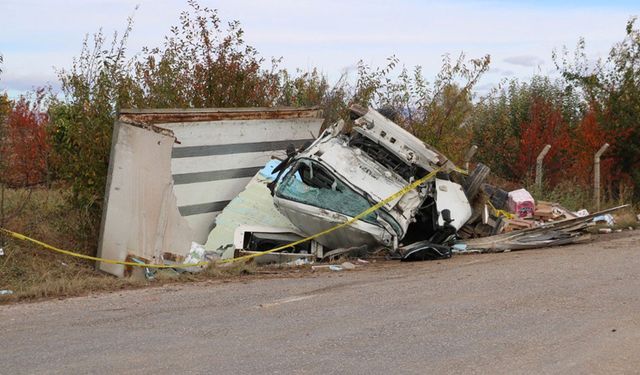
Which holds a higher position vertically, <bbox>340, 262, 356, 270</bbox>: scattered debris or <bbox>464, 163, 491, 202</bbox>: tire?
<bbox>464, 163, 491, 202</bbox>: tire

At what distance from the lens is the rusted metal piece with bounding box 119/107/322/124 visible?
41.3 feet

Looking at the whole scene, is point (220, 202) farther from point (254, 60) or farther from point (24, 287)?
point (24, 287)

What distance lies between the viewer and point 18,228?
12359 mm

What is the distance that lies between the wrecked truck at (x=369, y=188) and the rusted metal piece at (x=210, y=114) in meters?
1.52

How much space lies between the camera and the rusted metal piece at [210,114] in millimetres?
12589

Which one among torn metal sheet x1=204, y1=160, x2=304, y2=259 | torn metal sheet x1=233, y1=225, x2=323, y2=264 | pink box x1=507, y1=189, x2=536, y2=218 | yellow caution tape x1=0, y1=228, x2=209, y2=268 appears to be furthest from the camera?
pink box x1=507, y1=189, x2=536, y2=218

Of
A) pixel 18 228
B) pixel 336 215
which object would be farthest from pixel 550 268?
pixel 18 228

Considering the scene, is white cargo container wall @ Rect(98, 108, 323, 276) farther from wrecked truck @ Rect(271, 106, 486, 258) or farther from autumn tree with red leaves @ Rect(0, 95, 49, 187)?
autumn tree with red leaves @ Rect(0, 95, 49, 187)

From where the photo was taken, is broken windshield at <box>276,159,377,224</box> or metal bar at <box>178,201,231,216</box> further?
metal bar at <box>178,201,231,216</box>

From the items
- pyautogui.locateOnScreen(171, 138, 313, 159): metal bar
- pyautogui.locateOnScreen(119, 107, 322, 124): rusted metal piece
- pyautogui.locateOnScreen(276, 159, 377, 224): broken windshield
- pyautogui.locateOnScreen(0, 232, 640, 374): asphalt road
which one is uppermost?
pyautogui.locateOnScreen(119, 107, 322, 124): rusted metal piece

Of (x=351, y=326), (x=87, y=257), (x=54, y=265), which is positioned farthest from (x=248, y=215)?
(x=351, y=326)

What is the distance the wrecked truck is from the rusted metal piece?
1.52 meters

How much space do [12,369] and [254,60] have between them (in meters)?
10.3

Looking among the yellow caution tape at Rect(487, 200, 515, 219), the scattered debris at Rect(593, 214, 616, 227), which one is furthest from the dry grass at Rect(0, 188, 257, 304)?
the scattered debris at Rect(593, 214, 616, 227)
